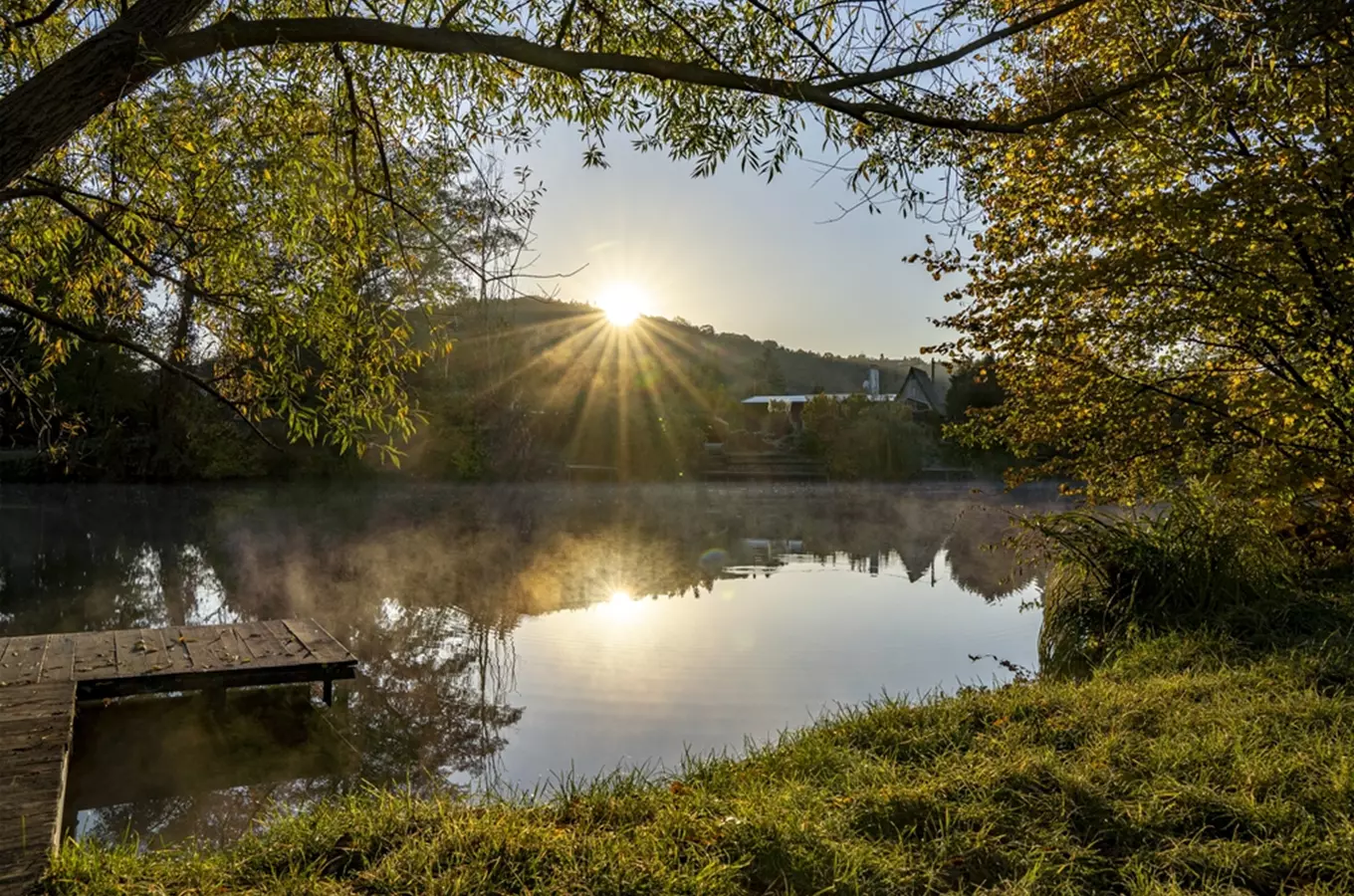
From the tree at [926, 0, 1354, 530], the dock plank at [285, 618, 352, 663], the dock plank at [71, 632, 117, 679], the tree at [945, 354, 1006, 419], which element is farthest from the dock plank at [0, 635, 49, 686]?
the tree at [945, 354, 1006, 419]

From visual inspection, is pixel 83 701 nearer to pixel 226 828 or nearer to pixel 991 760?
pixel 226 828

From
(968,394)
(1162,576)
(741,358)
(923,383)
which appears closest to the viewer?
(1162,576)

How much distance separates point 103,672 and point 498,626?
132 inches

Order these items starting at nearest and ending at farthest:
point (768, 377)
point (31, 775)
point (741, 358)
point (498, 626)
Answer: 1. point (31, 775)
2. point (498, 626)
3. point (768, 377)
4. point (741, 358)

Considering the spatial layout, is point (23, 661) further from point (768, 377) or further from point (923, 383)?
point (768, 377)

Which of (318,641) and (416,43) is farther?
(318,641)

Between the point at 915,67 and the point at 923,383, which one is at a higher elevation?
the point at 923,383

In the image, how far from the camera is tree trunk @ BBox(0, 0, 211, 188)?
2.58m

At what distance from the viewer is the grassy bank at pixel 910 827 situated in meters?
2.41

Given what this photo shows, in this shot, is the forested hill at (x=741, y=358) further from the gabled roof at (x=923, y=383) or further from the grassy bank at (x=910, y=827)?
the grassy bank at (x=910, y=827)

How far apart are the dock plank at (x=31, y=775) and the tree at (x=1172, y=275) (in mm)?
4514

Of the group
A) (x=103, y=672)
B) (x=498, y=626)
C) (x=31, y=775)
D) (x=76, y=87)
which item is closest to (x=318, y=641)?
(x=103, y=672)

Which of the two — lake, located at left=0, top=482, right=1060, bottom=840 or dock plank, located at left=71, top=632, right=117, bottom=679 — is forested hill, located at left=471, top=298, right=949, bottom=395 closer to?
lake, located at left=0, top=482, right=1060, bottom=840

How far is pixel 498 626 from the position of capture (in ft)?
26.7
